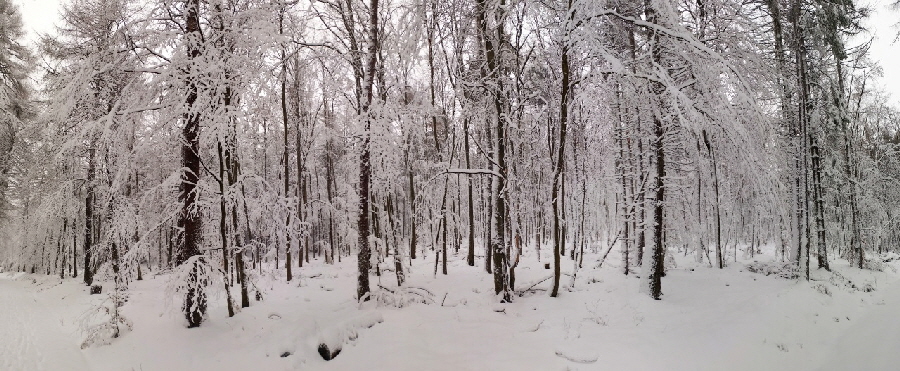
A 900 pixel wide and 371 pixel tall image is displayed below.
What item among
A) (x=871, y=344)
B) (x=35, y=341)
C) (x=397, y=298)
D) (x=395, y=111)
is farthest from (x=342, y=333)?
(x=871, y=344)

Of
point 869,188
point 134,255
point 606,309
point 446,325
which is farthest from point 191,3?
point 869,188

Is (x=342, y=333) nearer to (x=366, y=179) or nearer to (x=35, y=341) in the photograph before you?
(x=366, y=179)

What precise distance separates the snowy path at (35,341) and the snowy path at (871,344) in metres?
13.9

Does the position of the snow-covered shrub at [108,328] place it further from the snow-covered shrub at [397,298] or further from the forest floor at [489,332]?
the snow-covered shrub at [397,298]

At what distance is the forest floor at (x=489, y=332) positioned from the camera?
6258 mm

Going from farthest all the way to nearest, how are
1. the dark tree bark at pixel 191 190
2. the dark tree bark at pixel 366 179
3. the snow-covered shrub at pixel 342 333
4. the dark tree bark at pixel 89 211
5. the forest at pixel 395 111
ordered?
the dark tree bark at pixel 89 211 < the dark tree bark at pixel 366 179 < the dark tree bark at pixel 191 190 < the forest at pixel 395 111 < the snow-covered shrub at pixel 342 333

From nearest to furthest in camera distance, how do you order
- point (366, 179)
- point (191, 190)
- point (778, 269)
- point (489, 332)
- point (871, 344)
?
point (489, 332) → point (191, 190) → point (871, 344) → point (366, 179) → point (778, 269)

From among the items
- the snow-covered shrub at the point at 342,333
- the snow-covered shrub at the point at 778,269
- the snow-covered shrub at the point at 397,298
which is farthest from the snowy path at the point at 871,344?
the snow-covered shrub at the point at 342,333

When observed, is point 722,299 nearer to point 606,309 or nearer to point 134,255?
point 606,309

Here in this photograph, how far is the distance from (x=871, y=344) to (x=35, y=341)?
18.1 metres

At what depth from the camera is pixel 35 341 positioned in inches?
328

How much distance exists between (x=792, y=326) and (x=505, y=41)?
31.9 ft

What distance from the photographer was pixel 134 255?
7109 millimetres

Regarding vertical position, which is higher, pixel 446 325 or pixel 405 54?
pixel 405 54
